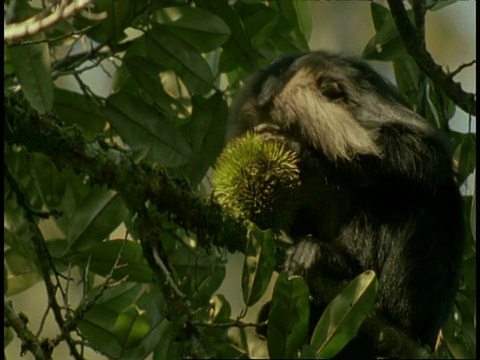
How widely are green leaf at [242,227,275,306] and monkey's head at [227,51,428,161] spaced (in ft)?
2.61

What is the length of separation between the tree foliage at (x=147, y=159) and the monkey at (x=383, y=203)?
12cm

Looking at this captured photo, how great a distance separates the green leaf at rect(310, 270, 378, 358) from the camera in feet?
6.25

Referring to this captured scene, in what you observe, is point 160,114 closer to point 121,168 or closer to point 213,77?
point 213,77

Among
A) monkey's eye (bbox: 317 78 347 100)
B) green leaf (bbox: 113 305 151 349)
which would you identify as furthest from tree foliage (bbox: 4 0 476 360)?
monkey's eye (bbox: 317 78 347 100)

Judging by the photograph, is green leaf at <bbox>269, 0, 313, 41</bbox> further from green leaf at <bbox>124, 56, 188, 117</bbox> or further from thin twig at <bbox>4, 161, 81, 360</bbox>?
thin twig at <bbox>4, 161, 81, 360</bbox>

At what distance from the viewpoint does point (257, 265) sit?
205cm

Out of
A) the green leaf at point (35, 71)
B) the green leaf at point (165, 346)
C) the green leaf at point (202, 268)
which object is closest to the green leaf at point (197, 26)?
the green leaf at point (35, 71)

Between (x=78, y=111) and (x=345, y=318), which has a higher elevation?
(x=78, y=111)

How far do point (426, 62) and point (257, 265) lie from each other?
1044 mm

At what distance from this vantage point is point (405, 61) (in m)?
3.35

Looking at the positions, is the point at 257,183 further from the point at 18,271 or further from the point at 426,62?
the point at 18,271

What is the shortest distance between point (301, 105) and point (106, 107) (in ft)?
1.95

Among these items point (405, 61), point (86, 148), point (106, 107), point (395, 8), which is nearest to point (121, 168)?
point (86, 148)

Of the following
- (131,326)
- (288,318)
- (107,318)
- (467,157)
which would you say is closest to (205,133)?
(107,318)
